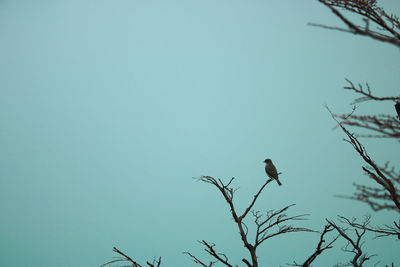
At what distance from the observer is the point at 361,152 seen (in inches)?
144

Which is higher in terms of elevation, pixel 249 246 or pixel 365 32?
pixel 365 32

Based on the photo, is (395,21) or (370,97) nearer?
(370,97)

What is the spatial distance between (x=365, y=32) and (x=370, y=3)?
Result: 294 centimetres

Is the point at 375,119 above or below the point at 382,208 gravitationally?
above

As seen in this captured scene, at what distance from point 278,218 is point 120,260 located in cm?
269

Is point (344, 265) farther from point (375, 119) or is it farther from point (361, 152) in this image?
point (375, 119)

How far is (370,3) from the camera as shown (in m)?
3.57

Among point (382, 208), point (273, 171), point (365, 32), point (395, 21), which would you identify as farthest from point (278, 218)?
point (273, 171)

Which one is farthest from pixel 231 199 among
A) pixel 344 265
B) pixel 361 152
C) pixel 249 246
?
pixel 344 265

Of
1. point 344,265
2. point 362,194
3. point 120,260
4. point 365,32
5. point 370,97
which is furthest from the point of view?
point 344,265

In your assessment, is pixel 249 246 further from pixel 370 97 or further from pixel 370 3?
pixel 370 3

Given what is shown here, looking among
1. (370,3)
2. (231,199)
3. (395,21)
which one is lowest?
(231,199)

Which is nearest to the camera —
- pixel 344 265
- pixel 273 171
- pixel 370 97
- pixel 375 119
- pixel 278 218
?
pixel 375 119

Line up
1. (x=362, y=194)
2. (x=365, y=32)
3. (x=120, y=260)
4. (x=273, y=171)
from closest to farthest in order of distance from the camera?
(x=365, y=32)
(x=362, y=194)
(x=120, y=260)
(x=273, y=171)
